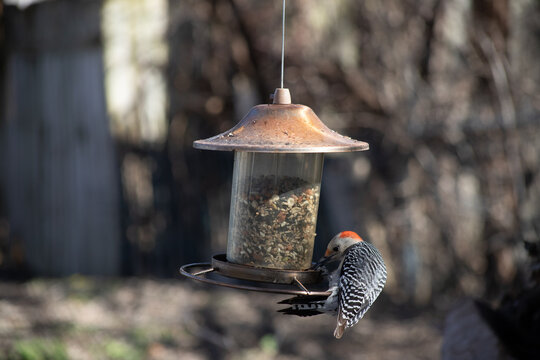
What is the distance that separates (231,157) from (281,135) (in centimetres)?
540

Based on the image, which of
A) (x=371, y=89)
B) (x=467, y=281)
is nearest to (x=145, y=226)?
(x=371, y=89)

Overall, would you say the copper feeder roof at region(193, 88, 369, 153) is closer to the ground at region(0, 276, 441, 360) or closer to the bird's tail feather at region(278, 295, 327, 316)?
the bird's tail feather at region(278, 295, 327, 316)

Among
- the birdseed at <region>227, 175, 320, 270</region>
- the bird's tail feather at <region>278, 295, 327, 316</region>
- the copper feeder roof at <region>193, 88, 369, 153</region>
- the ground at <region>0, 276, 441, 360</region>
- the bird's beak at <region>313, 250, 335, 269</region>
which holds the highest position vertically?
the copper feeder roof at <region>193, 88, 369, 153</region>

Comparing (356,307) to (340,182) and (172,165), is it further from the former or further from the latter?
(172,165)

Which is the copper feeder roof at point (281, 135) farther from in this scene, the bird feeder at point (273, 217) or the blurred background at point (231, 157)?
the blurred background at point (231, 157)

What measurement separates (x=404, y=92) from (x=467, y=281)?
7.69 feet

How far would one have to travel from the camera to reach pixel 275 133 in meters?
3.17

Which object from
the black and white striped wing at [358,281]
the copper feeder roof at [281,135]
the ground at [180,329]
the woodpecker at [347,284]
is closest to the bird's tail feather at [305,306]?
the woodpecker at [347,284]

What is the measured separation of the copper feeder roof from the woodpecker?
929 millimetres

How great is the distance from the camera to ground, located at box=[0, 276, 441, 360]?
6.54 meters

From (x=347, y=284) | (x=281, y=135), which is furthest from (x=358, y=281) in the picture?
(x=281, y=135)

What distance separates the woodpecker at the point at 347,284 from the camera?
3.74 meters

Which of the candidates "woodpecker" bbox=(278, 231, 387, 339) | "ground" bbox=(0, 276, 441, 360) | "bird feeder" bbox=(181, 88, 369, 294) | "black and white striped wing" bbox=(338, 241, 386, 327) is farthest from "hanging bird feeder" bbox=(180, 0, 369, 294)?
"ground" bbox=(0, 276, 441, 360)

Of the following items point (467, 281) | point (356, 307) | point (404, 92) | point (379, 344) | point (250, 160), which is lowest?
point (379, 344)
